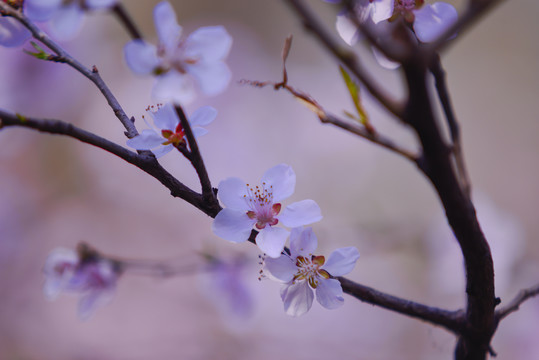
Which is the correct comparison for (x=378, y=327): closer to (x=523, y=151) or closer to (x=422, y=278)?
(x=422, y=278)

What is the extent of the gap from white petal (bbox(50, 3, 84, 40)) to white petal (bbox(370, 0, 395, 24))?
23 centimetres

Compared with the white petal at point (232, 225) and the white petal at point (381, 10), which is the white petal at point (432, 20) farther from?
the white petal at point (232, 225)

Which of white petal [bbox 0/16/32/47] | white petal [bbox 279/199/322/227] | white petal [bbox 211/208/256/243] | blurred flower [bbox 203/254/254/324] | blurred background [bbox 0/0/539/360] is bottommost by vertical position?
white petal [bbox 211/208/256/243]

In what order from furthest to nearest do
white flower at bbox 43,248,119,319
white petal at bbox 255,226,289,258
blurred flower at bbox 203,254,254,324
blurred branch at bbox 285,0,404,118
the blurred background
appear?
1. the blurred background
2. blurred flower at bbox 203,254,254,324
3. white flower at bbox 43,248,119,319
4. white petal at bbox 255,226,289,258
5. blurred branch at bbox 285,0,404,118

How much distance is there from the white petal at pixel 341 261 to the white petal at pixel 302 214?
40 mm

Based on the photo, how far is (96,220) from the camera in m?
1.93

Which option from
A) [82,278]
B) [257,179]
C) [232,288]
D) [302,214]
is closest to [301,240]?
[302,214]

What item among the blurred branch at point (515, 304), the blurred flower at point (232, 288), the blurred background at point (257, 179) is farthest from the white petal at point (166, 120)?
the blurred background at point (257, 179)

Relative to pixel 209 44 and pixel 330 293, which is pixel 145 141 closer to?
pixel 209 44

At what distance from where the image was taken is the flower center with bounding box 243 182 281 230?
1.27 feet

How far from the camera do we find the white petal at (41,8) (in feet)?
0.98

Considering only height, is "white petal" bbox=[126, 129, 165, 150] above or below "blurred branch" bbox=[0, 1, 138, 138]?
below

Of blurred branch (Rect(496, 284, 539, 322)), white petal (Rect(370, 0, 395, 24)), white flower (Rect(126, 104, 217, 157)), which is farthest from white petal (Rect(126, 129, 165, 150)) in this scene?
blurred branch (Rect(496, 284, 539, 322))

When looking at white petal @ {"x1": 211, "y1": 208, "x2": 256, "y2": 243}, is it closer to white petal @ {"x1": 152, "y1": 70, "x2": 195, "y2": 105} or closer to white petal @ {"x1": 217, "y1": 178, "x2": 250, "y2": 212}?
white petal @ {"x1": 217, "y1": 178, "x2": 250, "y2": 212}
